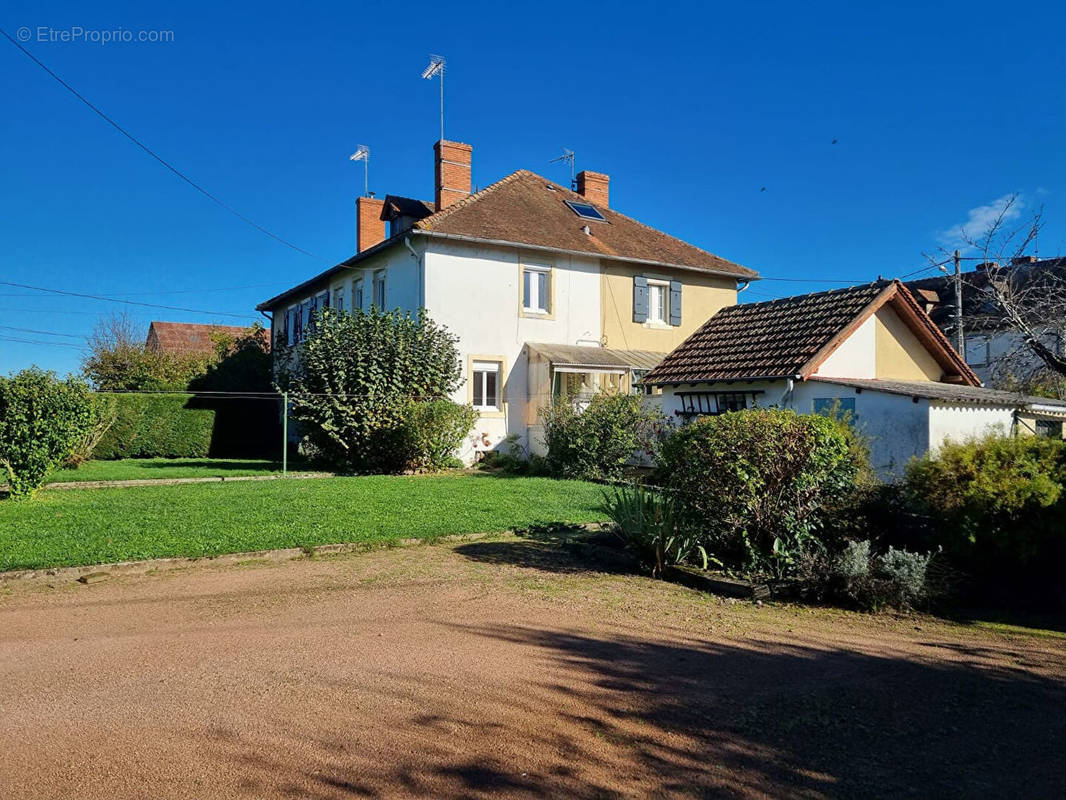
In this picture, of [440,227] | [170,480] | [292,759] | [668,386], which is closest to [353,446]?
[170,480]

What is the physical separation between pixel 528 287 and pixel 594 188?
7.43 m

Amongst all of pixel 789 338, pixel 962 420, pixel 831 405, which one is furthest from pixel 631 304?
pixel 962 420

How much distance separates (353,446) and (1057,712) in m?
15.8

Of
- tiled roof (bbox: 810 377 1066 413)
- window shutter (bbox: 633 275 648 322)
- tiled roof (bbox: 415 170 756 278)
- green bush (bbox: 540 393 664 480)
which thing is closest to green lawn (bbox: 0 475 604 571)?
green bush (bbox: 540 393 664 480)

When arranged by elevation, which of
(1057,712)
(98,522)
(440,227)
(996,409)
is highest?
(440,227)

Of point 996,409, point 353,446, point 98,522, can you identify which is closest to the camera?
point 98,522

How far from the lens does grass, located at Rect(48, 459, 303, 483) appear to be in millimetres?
16123

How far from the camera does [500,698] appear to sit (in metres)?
4.41

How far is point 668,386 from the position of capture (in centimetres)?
1866

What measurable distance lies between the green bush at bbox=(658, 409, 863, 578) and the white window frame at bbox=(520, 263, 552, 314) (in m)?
14.7

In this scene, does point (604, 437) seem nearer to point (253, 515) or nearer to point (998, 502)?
point (253, 515)

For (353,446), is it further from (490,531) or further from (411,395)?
(490,531)

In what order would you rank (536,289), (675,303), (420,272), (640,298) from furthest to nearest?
(675,303), (640,298), (536,289), (420,272)

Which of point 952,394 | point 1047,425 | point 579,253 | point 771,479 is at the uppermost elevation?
point 579,253
